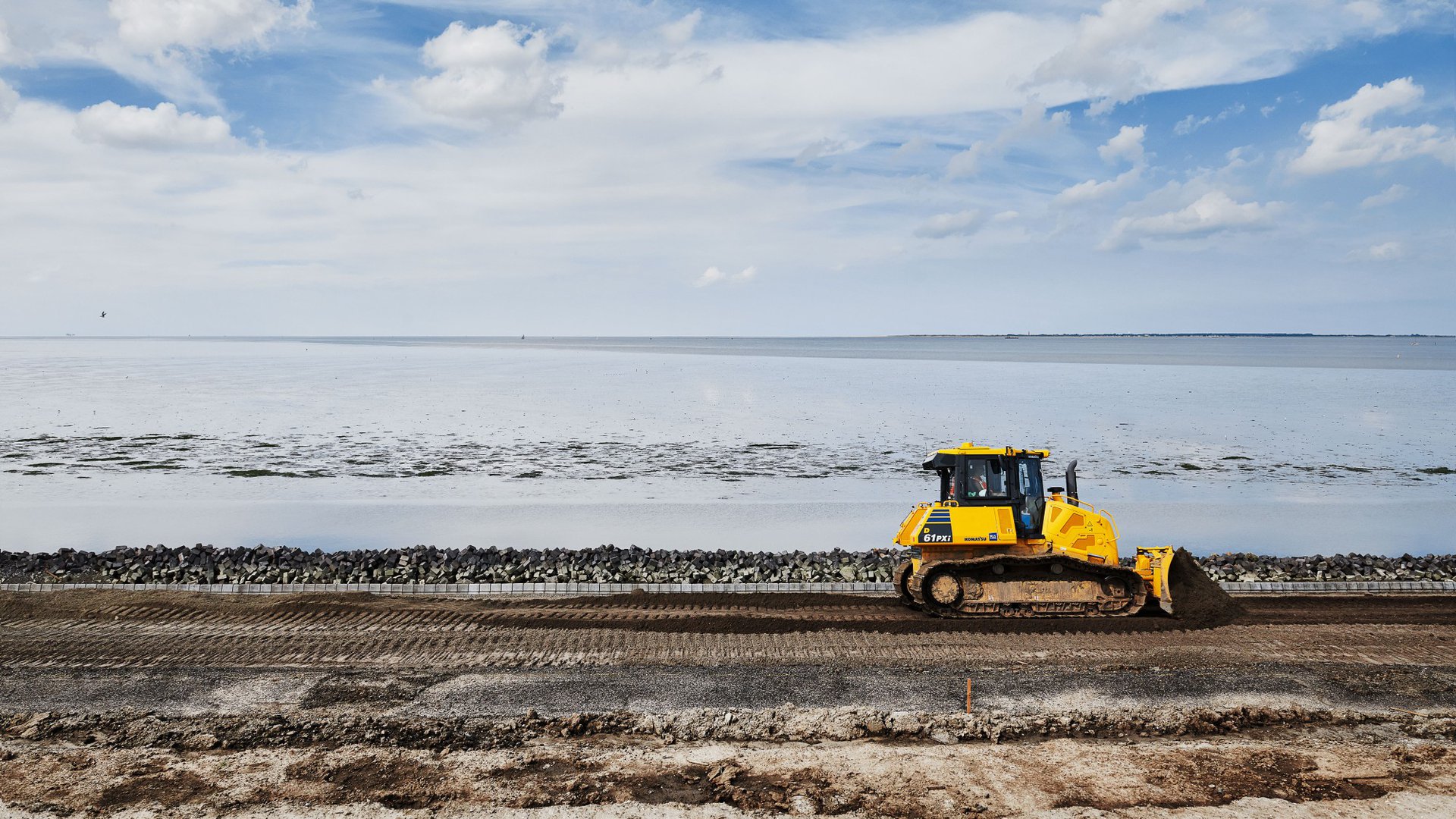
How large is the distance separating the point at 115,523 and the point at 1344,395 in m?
60.8

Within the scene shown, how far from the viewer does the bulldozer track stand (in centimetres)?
1142

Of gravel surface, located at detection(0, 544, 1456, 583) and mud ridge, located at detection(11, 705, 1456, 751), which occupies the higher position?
gravel surface, located at detection(0, 544, 1456, 583)

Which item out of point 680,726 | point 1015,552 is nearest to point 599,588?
point 680,726

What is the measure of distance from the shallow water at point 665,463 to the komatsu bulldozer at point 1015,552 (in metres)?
5.70

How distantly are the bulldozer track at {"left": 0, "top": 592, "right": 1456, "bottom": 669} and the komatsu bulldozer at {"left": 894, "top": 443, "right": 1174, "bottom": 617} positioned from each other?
0.33m

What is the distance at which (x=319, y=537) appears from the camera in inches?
763

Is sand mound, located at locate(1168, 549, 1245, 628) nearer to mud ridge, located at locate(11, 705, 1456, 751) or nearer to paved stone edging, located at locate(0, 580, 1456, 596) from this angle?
paved stone edging, located at locate(0, 580, 1456, 596)

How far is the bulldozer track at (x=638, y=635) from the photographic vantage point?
11422 mm

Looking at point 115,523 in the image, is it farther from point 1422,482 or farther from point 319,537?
point 1422,482

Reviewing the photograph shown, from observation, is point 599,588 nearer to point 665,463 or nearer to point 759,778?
point 759,778

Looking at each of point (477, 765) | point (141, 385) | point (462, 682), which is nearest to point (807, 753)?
point (477, 765)

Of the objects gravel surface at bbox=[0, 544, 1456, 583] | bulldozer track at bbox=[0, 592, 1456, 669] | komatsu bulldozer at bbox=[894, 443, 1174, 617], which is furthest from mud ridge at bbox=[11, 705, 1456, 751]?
gravel surface at bbox=[0, 544, 1456, 583]

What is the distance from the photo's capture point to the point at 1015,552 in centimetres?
1335

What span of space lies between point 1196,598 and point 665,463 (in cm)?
1842
